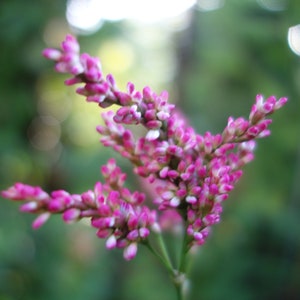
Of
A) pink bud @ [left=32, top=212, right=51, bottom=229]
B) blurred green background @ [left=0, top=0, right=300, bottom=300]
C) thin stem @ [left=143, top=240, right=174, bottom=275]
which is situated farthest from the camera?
blurred green background @ [left=0, top=0, right=300, bottom=300]

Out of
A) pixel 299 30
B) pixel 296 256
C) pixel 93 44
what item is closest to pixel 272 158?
pixel 296 256

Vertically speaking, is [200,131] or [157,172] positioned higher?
[200,131]

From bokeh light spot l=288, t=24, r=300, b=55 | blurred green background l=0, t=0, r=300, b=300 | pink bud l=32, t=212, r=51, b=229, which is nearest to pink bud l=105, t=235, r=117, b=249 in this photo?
pink bud l=32, t=212, r=51, b=229

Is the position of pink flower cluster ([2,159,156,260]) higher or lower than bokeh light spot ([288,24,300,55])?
lower

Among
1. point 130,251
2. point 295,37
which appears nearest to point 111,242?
point 130,251

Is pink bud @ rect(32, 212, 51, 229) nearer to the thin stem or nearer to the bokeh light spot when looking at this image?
the thin stem

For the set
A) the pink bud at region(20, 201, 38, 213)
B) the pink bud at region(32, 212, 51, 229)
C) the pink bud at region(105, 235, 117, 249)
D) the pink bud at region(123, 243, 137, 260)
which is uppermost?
the pink bud at region(20, 201, 38, 213)

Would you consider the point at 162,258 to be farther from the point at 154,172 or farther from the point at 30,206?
the point at 30,206
